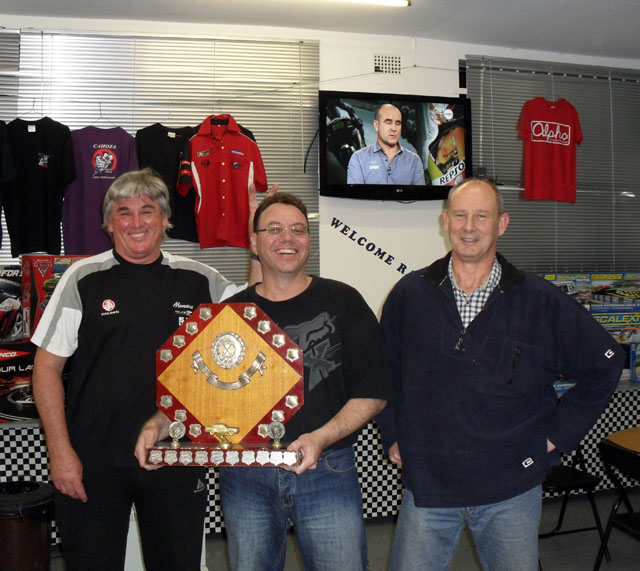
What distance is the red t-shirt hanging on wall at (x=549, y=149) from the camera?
210 inches

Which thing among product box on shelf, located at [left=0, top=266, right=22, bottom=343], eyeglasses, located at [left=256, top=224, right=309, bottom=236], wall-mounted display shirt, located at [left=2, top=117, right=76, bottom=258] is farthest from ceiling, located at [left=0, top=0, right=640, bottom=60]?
eyeglasses, located at [left=256, top=224, right=309, bottom=236]

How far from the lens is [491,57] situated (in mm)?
5328

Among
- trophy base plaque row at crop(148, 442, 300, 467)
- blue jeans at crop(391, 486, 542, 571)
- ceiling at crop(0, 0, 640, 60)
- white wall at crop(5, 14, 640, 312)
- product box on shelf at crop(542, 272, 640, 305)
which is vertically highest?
ceiling at crop(0, 0, 640, 60)

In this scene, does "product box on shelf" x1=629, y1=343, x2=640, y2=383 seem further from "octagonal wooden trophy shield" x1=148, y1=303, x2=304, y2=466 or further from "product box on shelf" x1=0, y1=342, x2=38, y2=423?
"product box on shelf" x1=0, y1=342, x2=38, y2=423

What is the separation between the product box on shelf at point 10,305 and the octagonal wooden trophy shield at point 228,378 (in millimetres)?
2573

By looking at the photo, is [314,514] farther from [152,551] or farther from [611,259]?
[611,259]

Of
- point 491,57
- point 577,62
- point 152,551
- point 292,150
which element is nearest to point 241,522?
point 152,551

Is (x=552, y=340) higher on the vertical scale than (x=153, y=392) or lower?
higher

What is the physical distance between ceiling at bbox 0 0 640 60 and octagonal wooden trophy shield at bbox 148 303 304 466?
328 centimetres

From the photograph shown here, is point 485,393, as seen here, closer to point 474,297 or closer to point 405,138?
point 474,297

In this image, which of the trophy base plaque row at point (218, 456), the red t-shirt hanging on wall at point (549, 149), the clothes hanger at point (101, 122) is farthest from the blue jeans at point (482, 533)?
the red t-shirt hanging on wall at point (549, 149)

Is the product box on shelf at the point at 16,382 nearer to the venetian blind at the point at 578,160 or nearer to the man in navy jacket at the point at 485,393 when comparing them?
the man in navy jacket at the point at 485,393

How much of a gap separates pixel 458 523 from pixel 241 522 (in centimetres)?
63

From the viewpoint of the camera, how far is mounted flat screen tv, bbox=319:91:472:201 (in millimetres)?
4805
